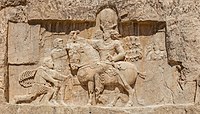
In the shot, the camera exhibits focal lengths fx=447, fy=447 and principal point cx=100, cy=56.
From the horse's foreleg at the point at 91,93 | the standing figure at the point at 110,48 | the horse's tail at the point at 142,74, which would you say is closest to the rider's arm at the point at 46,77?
the horse's foreleg at the point at 91,93

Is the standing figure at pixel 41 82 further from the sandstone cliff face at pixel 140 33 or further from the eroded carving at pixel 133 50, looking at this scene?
the eroded carving at pixel 133 50

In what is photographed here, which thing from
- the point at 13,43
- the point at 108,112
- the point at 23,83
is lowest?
the point at 108,112

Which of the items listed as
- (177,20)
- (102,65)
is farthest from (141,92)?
(177,20)

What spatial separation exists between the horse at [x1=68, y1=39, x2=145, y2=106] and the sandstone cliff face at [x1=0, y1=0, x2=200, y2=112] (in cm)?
16

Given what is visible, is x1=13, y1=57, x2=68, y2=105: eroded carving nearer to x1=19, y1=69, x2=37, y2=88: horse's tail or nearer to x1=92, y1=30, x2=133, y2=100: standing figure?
x1=19, y1=69, x2=37, y2=88: horse's tail

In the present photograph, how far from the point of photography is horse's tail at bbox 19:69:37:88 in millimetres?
5652

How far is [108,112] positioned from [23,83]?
1.14 meters

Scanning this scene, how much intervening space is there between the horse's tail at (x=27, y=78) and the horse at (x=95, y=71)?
1.66ft

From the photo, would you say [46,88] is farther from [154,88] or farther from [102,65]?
[154,88]

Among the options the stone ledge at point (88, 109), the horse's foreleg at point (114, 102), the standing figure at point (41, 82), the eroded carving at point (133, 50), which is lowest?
the stone ledge at point (88, 109)

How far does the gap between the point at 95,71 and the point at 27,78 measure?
2.85ft

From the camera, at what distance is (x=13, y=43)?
562 centimetres

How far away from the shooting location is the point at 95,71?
5.60 m

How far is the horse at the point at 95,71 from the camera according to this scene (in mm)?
5590
